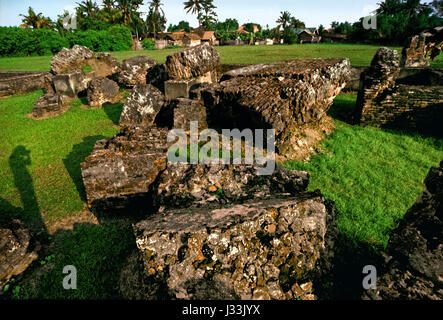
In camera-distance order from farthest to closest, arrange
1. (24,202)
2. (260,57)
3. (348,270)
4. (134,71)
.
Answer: (260,57), (134,71), (24,202), (348,270)

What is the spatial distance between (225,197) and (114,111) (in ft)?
24.0

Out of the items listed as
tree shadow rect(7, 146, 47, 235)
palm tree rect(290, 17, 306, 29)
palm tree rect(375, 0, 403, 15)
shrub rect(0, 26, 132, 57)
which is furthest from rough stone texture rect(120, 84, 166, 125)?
palm tree rect(290, 17, 306, 29)

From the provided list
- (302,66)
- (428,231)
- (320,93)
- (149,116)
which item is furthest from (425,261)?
(149,116)

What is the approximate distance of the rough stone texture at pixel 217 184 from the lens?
3293 millimetres

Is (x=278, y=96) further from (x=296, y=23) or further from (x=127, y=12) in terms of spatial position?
(x=296, y=23)

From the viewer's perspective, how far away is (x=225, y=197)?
3352 millimetres

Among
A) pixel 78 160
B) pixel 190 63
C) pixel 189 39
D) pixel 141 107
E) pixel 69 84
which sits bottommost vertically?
pixel 78 160

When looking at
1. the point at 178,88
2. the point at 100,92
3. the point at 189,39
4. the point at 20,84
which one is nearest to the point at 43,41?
the point at 20,84

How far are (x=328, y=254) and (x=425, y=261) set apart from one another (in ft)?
2.66

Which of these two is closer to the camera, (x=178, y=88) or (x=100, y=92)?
(x=178, y=88)

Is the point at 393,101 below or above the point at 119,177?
above

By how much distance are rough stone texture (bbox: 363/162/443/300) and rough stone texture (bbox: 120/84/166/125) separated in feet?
23.0

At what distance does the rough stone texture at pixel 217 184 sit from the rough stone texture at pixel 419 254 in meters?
1.27

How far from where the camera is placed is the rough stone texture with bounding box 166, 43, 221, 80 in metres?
8.11
